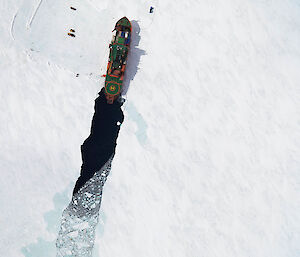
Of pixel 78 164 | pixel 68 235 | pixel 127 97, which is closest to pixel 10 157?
pixel 78 164

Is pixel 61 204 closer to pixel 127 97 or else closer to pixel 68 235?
pixel 68 235

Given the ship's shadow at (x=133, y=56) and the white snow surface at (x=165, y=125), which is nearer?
the white snow surface at (x=165, y=125)

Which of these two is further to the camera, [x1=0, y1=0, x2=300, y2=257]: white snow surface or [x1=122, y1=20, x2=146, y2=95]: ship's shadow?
[x1=122, y1=20, x2=146, y2=95]: ship's shadow

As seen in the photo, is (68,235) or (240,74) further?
(240,74)

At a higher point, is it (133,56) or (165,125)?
(133,56)
